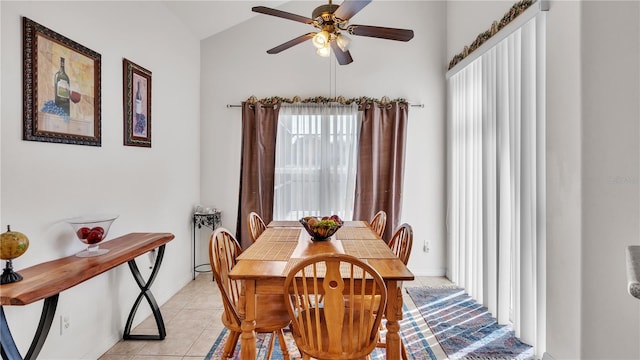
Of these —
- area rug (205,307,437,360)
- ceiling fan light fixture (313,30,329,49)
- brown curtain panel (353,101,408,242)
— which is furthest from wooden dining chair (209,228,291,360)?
brown curtain panel (353,101,408,242)

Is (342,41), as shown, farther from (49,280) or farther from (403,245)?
(49,280)

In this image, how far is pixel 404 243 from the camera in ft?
7.14

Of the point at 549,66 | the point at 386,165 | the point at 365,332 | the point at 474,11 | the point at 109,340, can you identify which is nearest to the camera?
the point at 365,332

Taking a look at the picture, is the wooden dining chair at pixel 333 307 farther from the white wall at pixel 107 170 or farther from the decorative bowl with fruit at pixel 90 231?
the white wall at pixel 107 170

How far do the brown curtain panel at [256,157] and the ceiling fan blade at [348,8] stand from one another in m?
1.97

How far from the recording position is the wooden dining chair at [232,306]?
1.82m

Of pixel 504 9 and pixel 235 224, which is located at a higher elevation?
pixel 504 9

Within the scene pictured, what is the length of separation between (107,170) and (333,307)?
75.1 inches

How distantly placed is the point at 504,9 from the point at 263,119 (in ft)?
8.38

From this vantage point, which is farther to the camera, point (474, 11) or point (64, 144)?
point (474, 11)

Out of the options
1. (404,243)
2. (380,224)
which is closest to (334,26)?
(404,243)

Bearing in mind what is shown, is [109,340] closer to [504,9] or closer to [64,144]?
[64,144]

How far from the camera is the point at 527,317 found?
242cm

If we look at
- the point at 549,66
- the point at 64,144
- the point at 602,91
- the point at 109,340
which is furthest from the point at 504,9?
the point at 109,340
